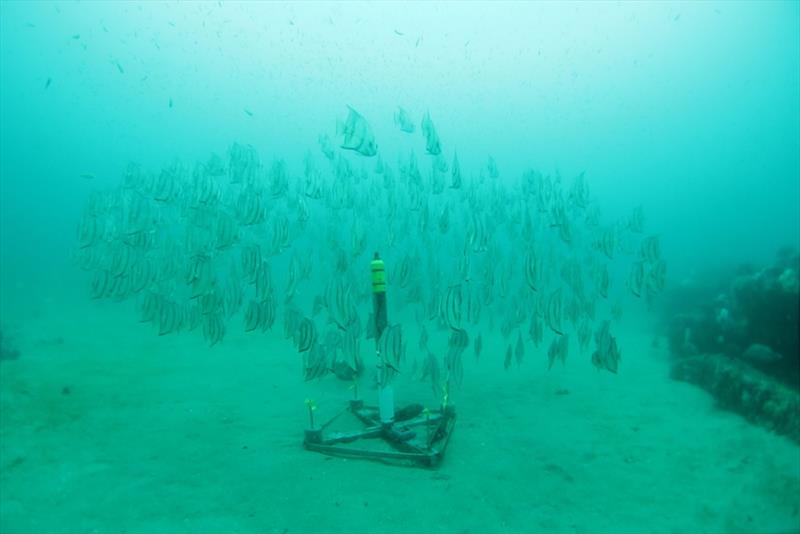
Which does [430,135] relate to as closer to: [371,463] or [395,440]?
[395,440]

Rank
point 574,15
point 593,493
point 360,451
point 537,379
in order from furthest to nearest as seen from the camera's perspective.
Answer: point 574,15, point 537,379, point 360,451, point 593,493

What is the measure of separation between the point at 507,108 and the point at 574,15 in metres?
39.7

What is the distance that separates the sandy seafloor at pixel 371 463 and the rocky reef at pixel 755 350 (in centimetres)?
36

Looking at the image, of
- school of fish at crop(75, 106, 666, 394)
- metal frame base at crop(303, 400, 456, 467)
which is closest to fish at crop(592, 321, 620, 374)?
school of fish at crop(75, 106, 666, 394)

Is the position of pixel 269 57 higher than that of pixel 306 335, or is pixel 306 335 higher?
pixel 269 57

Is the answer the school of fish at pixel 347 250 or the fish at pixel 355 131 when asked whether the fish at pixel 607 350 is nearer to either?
the school of fish at pixel 347 250

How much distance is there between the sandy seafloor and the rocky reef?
0.36m

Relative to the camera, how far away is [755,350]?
883 cm

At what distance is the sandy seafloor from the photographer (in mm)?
4566

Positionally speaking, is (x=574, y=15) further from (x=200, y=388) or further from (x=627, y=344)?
(x=200, y=388)

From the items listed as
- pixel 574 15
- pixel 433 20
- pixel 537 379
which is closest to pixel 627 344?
pixel 537 379

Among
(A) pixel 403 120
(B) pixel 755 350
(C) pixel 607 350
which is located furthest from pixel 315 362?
(B) pixel 755 350

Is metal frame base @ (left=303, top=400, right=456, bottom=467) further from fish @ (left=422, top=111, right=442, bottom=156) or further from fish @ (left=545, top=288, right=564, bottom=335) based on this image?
fish @ (left=422, top=111, right=442, bottom=156)

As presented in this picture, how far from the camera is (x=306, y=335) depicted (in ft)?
14.5
